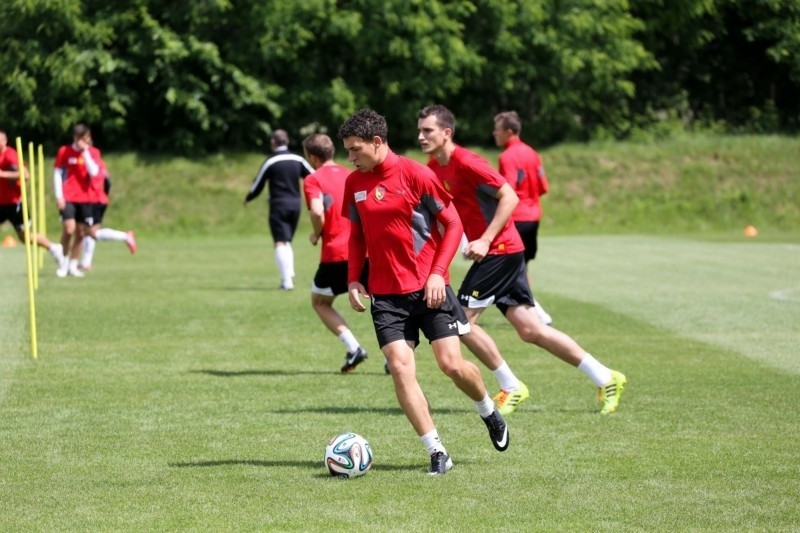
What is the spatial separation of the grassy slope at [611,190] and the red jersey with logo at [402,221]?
2910 centimetres

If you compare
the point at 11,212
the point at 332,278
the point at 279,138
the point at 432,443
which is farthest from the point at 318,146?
the point at 11,212

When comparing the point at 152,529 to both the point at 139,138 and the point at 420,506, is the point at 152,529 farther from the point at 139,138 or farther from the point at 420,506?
the point at 139,138

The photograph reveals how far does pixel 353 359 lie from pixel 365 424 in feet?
7.88

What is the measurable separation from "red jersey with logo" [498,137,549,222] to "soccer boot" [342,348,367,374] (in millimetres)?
2778

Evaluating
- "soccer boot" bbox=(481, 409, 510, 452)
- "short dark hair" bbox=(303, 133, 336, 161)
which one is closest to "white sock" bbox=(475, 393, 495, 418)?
"soccer boot" bbox=(481, 409, 510, 452)

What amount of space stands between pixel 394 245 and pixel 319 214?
4273mm

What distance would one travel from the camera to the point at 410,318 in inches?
279

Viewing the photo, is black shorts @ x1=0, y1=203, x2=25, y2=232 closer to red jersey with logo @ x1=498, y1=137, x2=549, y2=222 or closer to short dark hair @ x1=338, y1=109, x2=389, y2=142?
red jersey with logo @ x1=498, y1=137, x2=549, y2=222

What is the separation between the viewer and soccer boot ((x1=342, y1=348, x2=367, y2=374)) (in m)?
10.9

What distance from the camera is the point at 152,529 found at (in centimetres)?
579

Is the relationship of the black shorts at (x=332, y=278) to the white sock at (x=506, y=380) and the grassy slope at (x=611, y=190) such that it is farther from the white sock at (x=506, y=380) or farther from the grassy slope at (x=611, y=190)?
the grassy slope at (x=611, y=190)

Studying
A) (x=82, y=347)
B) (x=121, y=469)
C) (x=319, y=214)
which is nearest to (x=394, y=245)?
(x=121, y=469)

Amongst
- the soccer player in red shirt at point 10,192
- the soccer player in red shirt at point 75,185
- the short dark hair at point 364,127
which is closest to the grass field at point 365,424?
the short dark hair at point 364,127

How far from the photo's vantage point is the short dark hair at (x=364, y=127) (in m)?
6.81
